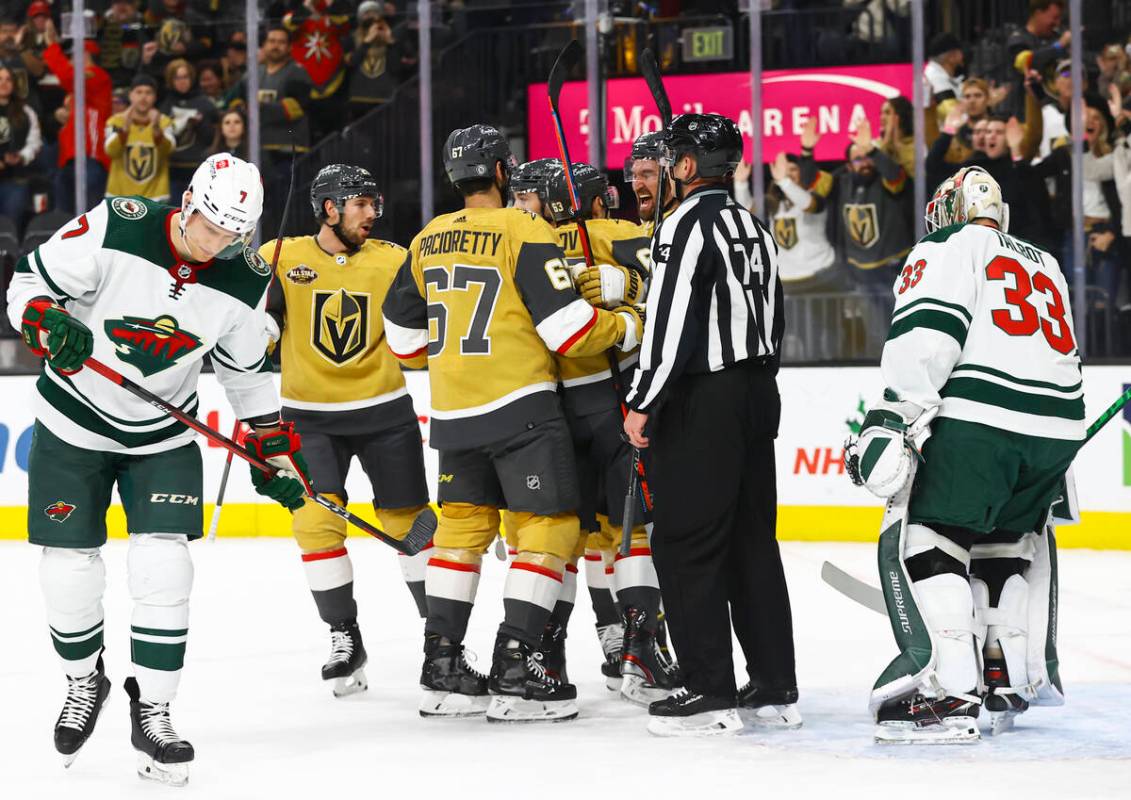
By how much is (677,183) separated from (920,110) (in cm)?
390

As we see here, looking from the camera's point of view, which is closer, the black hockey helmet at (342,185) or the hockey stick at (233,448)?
the hockey stick at (233,448)

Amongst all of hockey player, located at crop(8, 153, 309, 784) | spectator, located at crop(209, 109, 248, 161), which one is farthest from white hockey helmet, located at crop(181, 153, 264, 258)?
spectator, located at crop(209, 109, 248, 161)

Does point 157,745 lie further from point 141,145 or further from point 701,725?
point 141,145

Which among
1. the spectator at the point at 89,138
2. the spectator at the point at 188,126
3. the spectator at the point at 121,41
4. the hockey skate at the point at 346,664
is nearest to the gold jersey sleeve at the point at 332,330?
the hockey skate at the point at 346,664

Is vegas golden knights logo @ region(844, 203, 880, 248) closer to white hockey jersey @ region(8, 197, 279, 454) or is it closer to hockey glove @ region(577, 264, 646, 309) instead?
hockey glove @ region(577, 264, 646, 309)

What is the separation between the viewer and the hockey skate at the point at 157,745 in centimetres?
329

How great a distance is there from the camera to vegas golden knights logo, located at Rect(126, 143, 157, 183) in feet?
28.6

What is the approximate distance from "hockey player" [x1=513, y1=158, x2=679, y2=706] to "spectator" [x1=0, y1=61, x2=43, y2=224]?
17.2 feet

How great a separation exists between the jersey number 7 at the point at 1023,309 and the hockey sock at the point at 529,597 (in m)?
1.20

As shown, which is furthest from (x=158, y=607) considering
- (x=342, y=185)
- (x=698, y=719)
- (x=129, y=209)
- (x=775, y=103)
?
(x=775, y=103)

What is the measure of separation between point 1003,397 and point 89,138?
6.34m

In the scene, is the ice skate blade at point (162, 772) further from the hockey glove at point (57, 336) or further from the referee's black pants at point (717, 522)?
the referee's black pants at point (717, 522)

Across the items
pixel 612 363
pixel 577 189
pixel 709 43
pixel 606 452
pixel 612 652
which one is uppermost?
pixel 709 43

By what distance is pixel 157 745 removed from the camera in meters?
3.31
